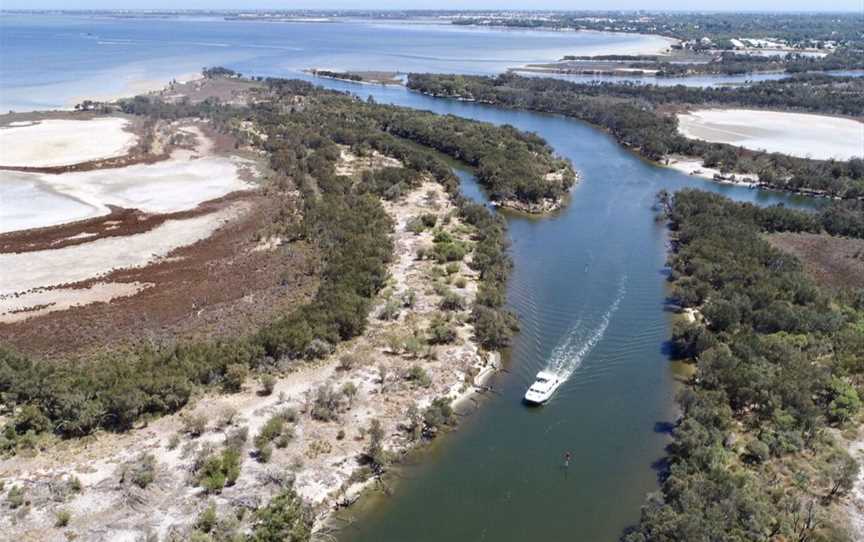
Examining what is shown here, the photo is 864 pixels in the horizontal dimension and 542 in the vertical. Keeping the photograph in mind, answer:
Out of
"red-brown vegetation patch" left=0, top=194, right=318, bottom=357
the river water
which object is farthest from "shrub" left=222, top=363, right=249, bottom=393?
the river water

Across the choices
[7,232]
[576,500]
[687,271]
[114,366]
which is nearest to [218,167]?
[7,232]

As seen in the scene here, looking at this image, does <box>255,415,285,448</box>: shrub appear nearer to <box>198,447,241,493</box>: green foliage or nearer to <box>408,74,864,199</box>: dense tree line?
<box>198,447,241,493</box>: green foliage

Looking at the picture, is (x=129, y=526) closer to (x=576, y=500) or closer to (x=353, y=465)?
(x=353, y=465)

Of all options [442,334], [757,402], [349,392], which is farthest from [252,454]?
[757,402]

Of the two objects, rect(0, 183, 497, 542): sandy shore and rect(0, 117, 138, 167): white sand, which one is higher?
rect(0, 117, 138, 167): white sand

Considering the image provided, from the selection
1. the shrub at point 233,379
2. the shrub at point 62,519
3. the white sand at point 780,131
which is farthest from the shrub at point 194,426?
the white sand at point 780,131

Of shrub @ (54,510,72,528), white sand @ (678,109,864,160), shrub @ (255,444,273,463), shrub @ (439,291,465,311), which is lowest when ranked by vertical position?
shrub @ (54,510,72,528)

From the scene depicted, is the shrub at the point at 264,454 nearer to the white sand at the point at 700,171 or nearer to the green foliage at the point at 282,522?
the green foliage at the point at 282,522
